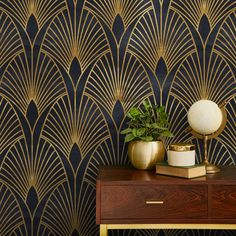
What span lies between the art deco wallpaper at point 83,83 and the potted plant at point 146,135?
125 mm

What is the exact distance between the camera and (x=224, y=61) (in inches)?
87.7

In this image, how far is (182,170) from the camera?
1859 millimetres

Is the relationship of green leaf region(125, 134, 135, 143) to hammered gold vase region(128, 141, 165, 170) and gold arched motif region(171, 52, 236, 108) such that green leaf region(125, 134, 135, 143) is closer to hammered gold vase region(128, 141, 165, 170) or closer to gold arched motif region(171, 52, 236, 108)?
hammered gold vase region(128, 141, 165, 170)

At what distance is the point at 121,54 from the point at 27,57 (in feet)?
1.58

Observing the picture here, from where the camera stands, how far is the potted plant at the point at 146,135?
199cm

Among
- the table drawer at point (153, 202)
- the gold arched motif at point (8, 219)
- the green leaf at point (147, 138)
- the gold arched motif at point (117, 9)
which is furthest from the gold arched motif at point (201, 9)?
the gold arched motif at point (8, 219)

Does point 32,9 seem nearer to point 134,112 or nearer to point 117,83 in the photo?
point 117,83

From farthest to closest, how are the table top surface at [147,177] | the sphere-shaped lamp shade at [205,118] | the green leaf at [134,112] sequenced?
1. the green leaf at [134,112]
2. the sphere-shaped lamp shade at [205,118]
3. the table top surface at [147,177]

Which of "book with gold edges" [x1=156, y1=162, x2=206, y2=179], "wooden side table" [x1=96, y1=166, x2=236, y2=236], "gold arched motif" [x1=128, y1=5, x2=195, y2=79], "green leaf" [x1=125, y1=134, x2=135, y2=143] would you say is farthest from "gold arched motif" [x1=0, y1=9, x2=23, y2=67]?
"book with gold edges" [x1=156, y1=162, x2=206, y2=179]

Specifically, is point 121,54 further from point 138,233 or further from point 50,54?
point 138,233

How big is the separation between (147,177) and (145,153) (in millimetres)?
143

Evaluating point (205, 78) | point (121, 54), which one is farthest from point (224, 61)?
point (121, 54)

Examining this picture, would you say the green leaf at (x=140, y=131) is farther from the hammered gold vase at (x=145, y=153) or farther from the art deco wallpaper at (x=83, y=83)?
the art deco wallpaper at (x=83, y=83)

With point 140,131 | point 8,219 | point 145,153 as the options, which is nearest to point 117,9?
point 140,131
